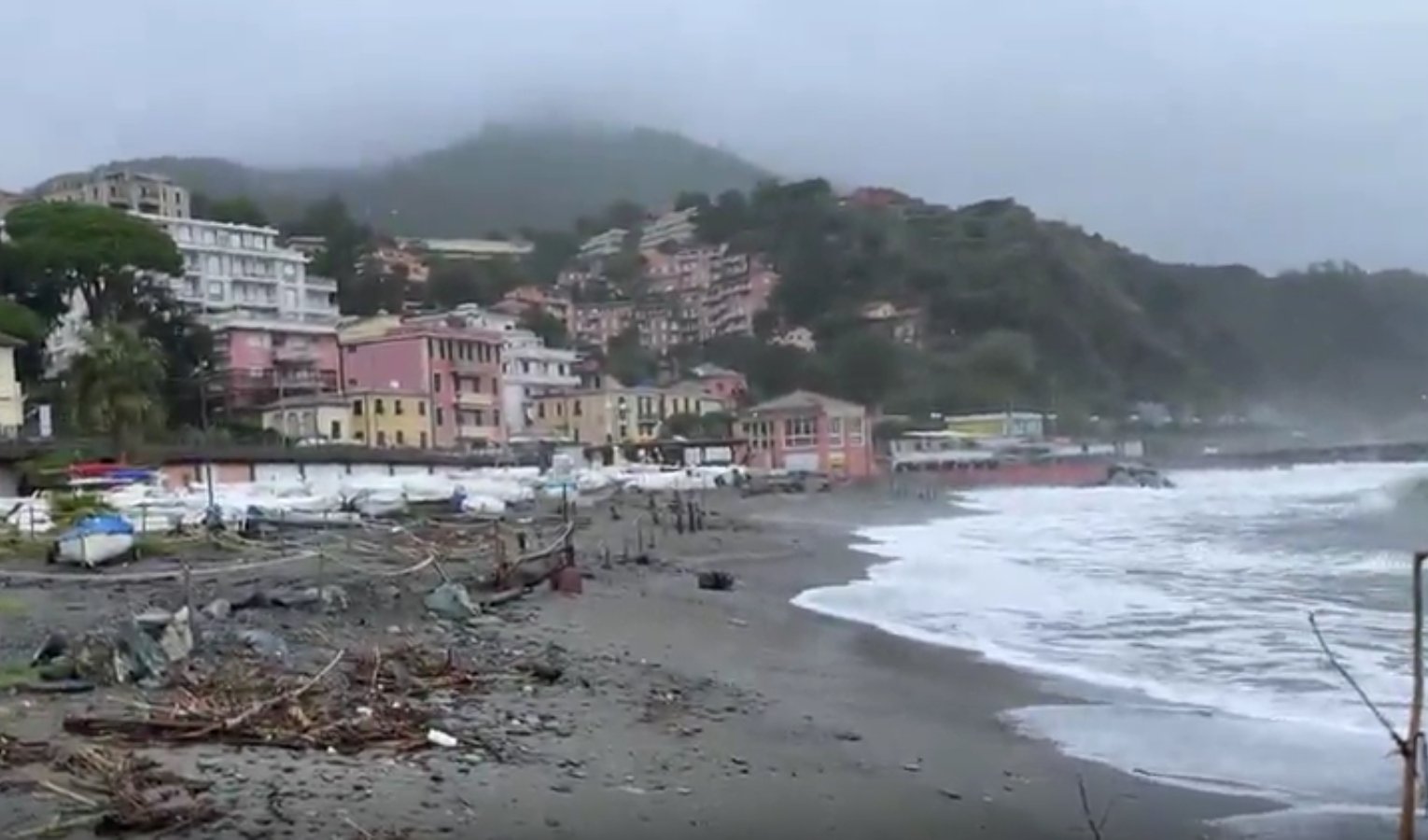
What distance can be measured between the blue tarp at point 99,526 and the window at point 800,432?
6871 cm

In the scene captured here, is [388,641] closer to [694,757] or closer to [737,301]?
[694,757]

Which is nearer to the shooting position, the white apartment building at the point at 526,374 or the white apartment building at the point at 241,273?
the white apartment building at the point at 241,273

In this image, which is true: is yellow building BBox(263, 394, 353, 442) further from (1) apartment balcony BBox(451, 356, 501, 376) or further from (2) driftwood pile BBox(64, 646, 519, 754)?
(2) driftwood pile BBox(64, 646, 519, 754)

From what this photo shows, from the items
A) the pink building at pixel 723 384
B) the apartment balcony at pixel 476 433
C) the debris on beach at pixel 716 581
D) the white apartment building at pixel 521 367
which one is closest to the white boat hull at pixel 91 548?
the debris on beach at pixel 716 581

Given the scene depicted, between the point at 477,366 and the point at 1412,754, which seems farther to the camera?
the point at 477,366

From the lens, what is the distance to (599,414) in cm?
8975

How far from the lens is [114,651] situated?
36.8 ft

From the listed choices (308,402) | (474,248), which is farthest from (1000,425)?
(474,248)

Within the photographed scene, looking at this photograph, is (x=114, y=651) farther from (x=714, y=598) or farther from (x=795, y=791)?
(x=714, y=598)

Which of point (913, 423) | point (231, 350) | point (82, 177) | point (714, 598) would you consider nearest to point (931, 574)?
point (714, 598)

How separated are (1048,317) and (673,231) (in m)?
54.8

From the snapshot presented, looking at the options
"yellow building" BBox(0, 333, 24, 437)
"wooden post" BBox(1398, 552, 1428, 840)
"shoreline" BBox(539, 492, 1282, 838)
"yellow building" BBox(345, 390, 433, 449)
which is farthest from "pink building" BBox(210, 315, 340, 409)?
"wooden post" BBox(1398, 552, 1428, 840)

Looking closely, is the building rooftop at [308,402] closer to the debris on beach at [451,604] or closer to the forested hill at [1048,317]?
the debris on beach at [451,604]

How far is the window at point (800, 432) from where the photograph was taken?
92500 mm
